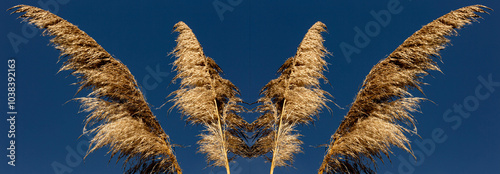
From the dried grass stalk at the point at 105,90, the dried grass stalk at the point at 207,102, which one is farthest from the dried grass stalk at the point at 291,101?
the dried grass stalk at the point at 105,90

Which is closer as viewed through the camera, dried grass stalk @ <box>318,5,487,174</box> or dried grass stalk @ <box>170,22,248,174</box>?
dried grass stalk @ <box>318,5,487,174</box>

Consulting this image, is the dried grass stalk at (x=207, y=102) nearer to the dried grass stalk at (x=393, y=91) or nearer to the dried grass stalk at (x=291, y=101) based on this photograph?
the dried grass stalk at (x=291, y=101)

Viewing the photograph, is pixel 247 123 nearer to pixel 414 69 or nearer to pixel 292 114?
pixel 292 114

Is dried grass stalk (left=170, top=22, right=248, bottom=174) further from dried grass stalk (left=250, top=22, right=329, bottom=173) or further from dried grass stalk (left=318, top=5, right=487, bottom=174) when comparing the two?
dried grass stalk (left=318, top=5, right=487, bottom=174)

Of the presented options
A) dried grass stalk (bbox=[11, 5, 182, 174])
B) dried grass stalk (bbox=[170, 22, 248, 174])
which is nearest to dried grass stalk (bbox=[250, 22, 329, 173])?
dried grass stalk (bbox=[170, 22, 248, 174])

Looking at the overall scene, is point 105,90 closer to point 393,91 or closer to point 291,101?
point 291,101
